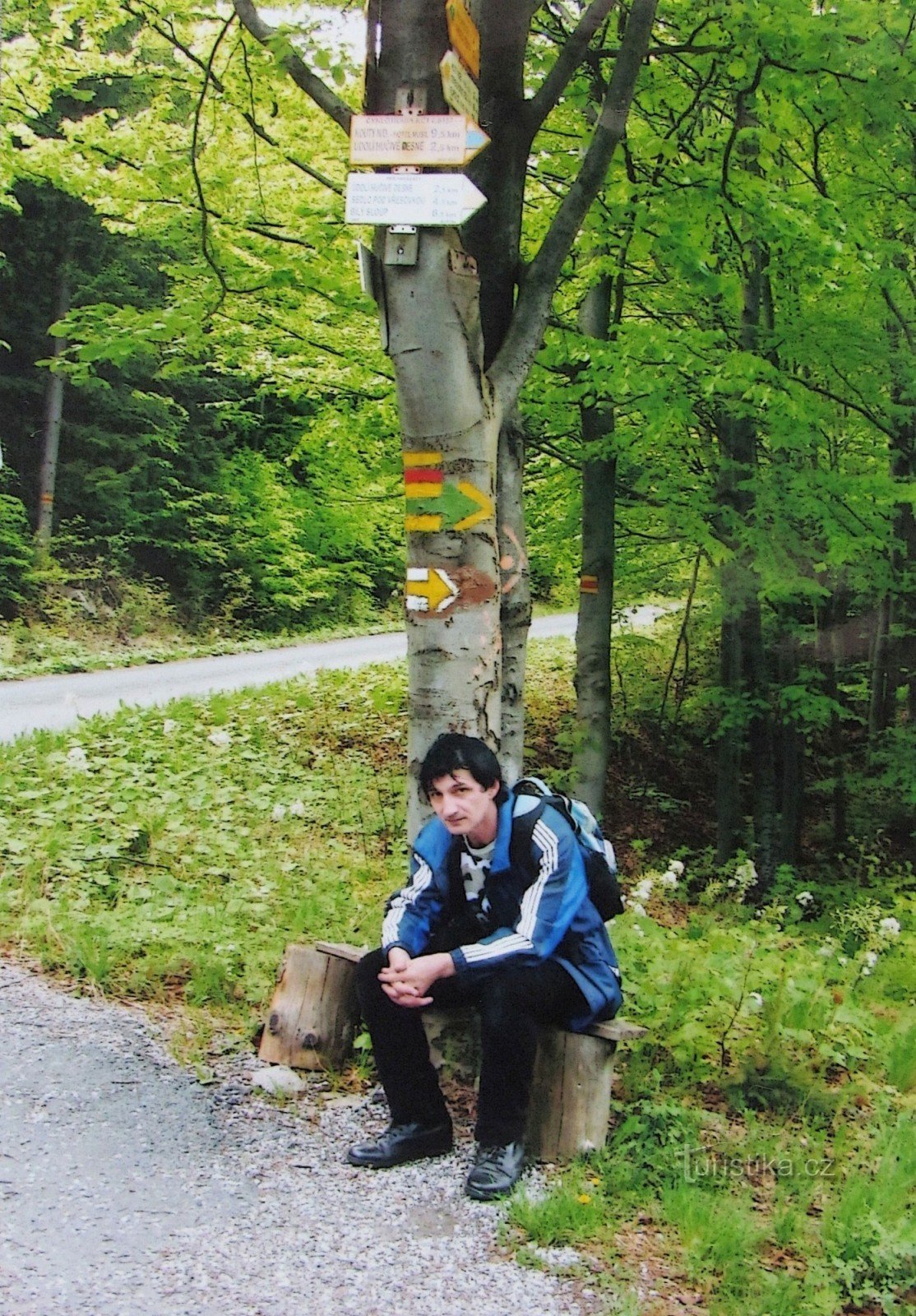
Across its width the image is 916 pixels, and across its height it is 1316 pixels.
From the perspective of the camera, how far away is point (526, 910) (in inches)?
139

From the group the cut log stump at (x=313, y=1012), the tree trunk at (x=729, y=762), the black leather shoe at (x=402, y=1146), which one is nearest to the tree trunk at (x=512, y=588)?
the cut log stump at (x=313, y=1012)

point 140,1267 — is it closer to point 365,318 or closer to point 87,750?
point 87,750

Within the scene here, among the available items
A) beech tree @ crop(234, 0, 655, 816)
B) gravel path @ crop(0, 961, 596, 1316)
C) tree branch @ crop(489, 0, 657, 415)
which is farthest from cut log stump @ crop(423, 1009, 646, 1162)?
tree branch @ crop(489, 0, 657, 415)

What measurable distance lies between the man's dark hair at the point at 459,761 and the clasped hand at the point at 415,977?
0.53 m

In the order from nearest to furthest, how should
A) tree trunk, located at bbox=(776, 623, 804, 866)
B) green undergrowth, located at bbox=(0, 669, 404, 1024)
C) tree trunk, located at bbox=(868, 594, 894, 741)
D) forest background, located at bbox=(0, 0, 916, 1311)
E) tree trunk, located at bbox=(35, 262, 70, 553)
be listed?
forest background, located at bbox=(0, 0, 916, 1311) → green undergrowth, located at bbox=(0, 669, 404, 1024) → tree trunk, located at bbox=(776, 623, 804, 866) → tree trunk, located at bbox=(868, 594, 894, 741) → tree trunk, located at bbox=(35, 262, 70, 553)

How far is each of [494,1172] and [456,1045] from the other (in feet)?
2.38

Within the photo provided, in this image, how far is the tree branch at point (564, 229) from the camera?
4316 millimetres

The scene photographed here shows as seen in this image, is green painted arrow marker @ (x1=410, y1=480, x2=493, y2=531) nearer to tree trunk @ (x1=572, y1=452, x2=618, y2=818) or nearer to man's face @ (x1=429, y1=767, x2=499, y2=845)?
man's face @ (x1=429, y1=767, x2=499, y2=845)

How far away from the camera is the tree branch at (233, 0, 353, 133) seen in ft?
13.9

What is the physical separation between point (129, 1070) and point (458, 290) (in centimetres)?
302

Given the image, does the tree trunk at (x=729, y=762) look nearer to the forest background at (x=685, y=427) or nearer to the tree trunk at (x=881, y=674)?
the forest background at (x=685, y=427)

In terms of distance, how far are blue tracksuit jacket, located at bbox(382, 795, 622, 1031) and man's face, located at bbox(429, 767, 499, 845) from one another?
0.10 m

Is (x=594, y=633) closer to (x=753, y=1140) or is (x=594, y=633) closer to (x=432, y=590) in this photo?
(x=432, y=590)

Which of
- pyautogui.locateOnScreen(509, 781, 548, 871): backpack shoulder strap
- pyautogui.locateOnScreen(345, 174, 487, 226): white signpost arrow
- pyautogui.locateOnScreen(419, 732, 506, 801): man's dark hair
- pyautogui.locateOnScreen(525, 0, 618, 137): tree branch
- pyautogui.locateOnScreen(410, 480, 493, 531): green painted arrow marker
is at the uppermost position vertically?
pyautogui.locateOnScreen(525, 0, 618, 137): tree branch
